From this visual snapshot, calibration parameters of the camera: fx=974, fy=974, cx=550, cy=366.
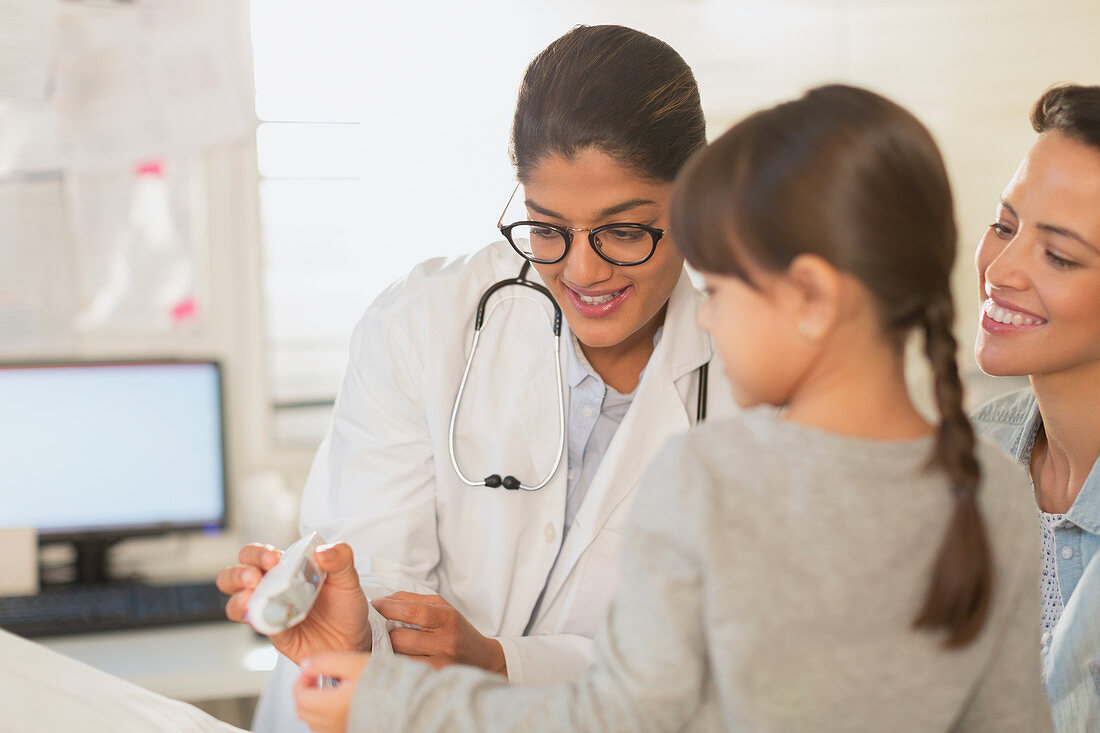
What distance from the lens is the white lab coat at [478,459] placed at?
1.31m

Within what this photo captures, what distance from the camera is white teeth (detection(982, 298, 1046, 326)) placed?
46.2 inches

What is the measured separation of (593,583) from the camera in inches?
51.6

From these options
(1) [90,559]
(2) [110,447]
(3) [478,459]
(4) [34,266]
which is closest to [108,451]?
(2) [110,447]

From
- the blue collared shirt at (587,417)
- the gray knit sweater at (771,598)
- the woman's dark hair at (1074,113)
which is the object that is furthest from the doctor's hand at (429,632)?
the woman's dark hair at (1074,113)

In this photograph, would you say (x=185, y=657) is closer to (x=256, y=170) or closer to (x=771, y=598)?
(x=256, y=170)

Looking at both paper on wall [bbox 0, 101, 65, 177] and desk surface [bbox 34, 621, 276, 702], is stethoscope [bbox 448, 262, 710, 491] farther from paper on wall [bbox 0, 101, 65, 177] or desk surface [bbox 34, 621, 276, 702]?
paper on wall [bbox 0, 101, 65, 177]

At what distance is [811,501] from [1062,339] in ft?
2.22

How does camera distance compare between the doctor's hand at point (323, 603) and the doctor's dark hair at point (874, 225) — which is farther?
the doctor's hand at point (323, 603)

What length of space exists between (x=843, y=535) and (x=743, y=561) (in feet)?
0.23

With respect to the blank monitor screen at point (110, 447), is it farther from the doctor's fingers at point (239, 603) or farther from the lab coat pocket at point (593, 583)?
the doctor's fingers at point (239, 603)

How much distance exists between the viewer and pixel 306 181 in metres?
2.21

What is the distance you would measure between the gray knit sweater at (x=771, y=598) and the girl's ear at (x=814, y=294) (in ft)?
0.23

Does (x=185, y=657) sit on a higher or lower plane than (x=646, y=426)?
lower

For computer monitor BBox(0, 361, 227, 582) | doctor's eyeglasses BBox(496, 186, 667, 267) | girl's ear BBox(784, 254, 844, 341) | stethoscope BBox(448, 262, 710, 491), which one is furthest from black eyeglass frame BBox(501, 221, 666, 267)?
computer monitor BBox(0, 361, 227, 582)
